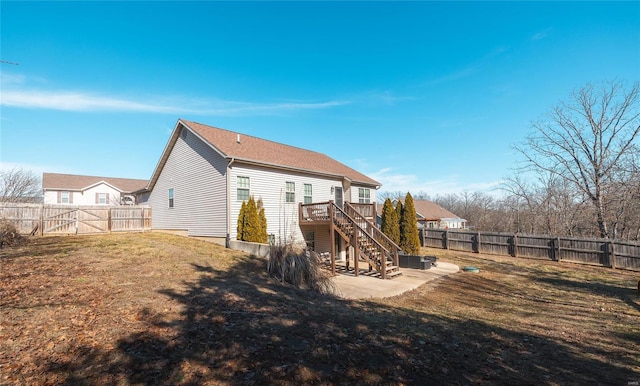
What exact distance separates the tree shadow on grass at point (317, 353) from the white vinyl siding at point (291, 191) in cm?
1026

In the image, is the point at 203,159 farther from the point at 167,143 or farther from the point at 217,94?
the point at 217,94

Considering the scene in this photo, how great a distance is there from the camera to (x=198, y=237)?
49.5ft

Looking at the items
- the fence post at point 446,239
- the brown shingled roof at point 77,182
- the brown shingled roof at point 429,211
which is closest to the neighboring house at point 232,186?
the fence post at point 446,239

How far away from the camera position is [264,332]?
4.43 metres

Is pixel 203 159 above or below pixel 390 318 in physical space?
above

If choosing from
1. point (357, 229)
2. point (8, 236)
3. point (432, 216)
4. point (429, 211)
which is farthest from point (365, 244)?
point (429, 211)

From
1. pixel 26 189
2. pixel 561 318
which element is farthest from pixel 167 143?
pixel 26 189

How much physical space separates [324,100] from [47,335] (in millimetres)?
A: 20334

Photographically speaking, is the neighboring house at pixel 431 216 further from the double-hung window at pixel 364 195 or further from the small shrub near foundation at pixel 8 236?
the small shrub near foundation at pixel 8 236

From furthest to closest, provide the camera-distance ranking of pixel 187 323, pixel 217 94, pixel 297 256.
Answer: pixel 217 94
pixel 297 256
pixel 187 323

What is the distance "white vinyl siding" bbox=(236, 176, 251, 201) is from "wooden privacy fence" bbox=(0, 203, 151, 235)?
8488mm

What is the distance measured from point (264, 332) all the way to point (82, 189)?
39847 mm

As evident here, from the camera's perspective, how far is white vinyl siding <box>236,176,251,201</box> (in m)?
13.7

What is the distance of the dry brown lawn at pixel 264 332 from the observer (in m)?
3.36
